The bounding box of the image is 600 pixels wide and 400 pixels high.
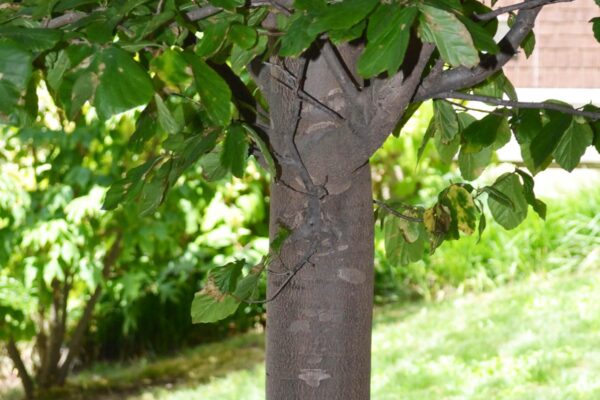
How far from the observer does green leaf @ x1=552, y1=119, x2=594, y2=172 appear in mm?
1842

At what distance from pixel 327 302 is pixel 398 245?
0.38m

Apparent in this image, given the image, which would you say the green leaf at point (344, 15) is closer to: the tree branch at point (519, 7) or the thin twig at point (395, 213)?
the tree branch at point (519, 7)

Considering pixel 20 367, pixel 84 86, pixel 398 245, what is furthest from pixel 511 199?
pixel 20 367

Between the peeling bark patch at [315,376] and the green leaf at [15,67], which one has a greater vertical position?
the green leaf at [15,67]

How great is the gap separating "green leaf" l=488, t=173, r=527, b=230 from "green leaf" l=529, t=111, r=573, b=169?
0.21 metres

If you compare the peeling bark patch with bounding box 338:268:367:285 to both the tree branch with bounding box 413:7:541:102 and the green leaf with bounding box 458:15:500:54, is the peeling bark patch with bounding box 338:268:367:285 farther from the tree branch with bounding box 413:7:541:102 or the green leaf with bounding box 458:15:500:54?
the green leaf with bounding box 458:15:500:54

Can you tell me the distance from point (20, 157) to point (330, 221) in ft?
14.4

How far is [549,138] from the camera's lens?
1.78 meters

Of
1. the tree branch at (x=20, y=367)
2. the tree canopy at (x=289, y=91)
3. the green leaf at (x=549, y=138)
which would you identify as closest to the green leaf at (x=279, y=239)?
the tree canopy at (x=289, y=91)

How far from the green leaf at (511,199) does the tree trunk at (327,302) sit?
350mm

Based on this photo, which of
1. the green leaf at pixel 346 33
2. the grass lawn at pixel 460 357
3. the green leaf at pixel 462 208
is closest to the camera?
the green leaf at pixel 346 33

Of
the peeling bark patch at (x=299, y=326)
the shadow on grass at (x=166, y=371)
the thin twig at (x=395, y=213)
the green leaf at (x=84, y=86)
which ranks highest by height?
the green leaf at (x=84, y=86)

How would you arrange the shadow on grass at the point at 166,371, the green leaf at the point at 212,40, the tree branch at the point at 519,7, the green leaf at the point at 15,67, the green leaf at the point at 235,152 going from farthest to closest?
the shadow on grass at the point at 166,371, the tree branch at the point at 519,7, the green leaf at the point at 235,152, the green leaf at the point at 212,40, the green leaf at the point at 15,67

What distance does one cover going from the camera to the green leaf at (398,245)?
2.11 meters
